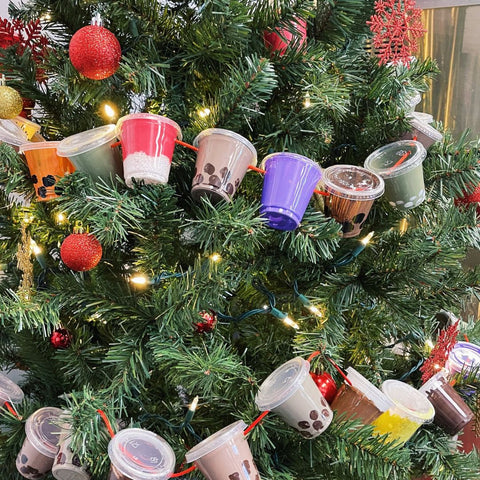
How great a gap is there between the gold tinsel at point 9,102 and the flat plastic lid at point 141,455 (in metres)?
0.46

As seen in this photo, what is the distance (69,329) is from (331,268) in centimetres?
41

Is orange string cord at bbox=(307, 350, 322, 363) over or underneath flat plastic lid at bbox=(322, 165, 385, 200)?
underneath

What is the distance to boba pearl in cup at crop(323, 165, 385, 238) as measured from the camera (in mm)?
692

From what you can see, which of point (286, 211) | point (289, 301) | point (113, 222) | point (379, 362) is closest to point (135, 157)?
point (113, 222)

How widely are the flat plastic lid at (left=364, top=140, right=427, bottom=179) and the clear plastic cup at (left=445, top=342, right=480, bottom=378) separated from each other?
1.13ft

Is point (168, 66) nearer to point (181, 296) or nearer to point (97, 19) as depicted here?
point (97, 19)

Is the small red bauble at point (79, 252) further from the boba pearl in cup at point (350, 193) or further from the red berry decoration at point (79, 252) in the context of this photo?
the boba pearl in cup at point (350, 193)

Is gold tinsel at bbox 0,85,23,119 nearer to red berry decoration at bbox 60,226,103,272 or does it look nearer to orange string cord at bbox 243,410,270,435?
red berry decoration at bbox 60,226,103,272

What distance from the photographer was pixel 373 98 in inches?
30.7

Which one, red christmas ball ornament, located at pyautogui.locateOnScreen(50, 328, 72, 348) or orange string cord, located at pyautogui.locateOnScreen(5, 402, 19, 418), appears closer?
orange string cord, located at pyautogui.locateOnScreen(5, 402, 19, 418)

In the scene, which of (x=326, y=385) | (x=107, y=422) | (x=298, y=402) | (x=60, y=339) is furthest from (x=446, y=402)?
(x=60, y=339)

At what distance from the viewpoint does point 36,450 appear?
0.69m

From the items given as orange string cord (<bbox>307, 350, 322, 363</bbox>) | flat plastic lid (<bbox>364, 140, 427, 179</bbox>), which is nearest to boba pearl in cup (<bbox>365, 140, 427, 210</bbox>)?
flat plastic lid (<bbox>364, 140, 427, 179</bbox>)

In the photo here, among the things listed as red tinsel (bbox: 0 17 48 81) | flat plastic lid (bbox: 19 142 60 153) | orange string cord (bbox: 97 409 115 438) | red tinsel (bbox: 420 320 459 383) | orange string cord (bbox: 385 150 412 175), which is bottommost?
red tinsel (bbox: 420 320 459 383)
